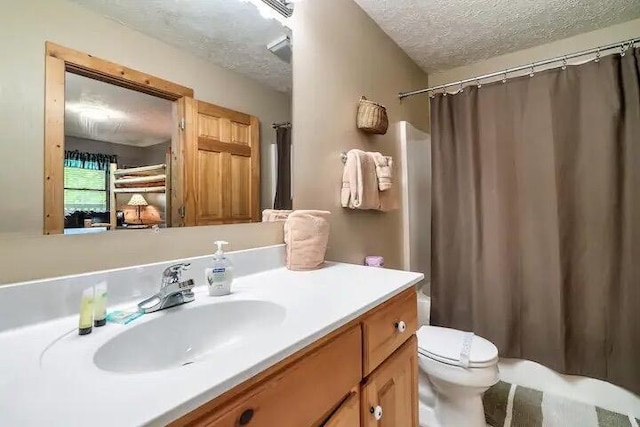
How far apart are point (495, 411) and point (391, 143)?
1.65 metres

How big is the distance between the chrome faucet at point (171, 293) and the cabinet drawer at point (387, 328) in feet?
1.59

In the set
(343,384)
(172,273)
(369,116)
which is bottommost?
(343,384)

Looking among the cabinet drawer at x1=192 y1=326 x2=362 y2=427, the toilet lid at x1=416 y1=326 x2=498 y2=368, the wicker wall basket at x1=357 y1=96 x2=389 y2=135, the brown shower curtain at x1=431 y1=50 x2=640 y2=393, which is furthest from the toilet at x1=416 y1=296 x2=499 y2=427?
the wicker wall basket at x1=357 y1=96 x2=389 y2=135

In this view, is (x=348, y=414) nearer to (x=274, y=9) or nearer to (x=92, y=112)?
(x=92, y=112)

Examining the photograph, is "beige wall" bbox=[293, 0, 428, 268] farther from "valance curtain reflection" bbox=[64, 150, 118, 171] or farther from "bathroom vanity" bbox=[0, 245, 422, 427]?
"valance curtain reflection" bbox=[64, 150, 118, 171]

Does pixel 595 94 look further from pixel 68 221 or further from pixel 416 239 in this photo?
pixel 68 221

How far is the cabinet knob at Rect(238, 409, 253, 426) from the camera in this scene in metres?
0.45

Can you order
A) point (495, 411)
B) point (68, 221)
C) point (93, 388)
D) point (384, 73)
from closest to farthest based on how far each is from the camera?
1. point (93, 388)
2. point (68, 221)
3. point (495, 411)
4. point (384, 73)

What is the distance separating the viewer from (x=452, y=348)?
1336 millimetres

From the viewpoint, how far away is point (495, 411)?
1.51 m

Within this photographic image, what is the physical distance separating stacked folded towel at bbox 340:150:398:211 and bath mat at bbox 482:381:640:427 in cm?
120

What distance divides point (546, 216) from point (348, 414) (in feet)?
5.32

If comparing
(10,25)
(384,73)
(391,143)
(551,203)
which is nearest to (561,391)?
(551,203)

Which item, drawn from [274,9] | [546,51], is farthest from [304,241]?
[546,51]
